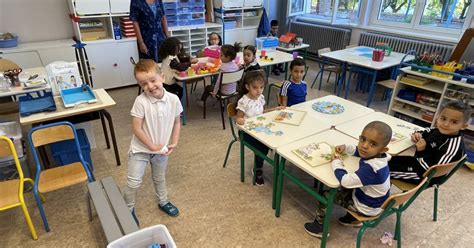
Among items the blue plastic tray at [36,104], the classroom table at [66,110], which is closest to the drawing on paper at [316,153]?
the classroom table at [66,110]

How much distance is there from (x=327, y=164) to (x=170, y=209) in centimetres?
123

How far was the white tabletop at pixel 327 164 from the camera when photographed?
1650 millimetres

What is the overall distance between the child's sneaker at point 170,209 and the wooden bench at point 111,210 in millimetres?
488

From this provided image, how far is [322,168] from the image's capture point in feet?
5.67

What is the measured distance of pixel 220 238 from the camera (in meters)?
2.09

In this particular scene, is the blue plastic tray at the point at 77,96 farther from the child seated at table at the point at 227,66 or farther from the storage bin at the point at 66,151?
the child seated at table at the point at 227,66

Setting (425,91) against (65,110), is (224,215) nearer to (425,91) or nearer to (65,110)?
(65,110)

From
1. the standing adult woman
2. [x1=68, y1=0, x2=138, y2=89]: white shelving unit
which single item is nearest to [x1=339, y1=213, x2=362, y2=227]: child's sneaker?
the standing adult woman

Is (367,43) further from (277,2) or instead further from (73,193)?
(73,193)

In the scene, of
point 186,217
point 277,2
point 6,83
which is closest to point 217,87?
point 186,217

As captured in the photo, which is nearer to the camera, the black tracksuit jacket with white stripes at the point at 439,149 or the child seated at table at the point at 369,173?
the child seated at table at the point at 369,173

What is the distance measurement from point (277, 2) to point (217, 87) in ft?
12.7

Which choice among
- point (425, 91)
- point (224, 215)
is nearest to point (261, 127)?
point (224, 215)

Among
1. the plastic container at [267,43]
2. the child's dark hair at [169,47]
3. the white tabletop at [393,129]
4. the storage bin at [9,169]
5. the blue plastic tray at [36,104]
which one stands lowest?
the storage bin at [9,169]
